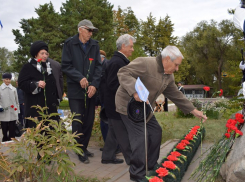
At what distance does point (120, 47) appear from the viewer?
171 inches

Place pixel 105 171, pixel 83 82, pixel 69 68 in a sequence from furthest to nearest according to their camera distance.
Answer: pixel 69 68
pixel 83 82
pixel 105 171

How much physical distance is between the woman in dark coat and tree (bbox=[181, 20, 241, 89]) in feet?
122

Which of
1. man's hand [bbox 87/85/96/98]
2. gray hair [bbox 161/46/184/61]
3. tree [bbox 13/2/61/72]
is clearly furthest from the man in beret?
tree [bbox 13/2/61/72]

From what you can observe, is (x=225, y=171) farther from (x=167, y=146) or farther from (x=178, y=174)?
(x=167, y=146)

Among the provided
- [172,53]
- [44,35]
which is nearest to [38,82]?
[172,53]

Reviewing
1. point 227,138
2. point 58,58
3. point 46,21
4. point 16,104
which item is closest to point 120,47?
point 227,138

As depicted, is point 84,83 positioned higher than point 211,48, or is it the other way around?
point 211,48

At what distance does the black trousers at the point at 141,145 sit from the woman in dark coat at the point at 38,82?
53.5 inches

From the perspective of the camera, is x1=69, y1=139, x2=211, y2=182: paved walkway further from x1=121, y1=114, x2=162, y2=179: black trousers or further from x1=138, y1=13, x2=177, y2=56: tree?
x1=138, y1=13, x2=177, y2=56: tree

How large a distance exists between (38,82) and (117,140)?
1.46 m

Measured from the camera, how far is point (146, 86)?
367 centimetres

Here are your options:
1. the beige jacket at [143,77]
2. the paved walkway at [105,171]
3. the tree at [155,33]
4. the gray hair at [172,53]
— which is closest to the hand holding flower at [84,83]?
the beige jacket at [143,77]

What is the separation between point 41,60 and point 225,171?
9.75 feet

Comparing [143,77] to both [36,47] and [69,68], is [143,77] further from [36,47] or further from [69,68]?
[36,47]
